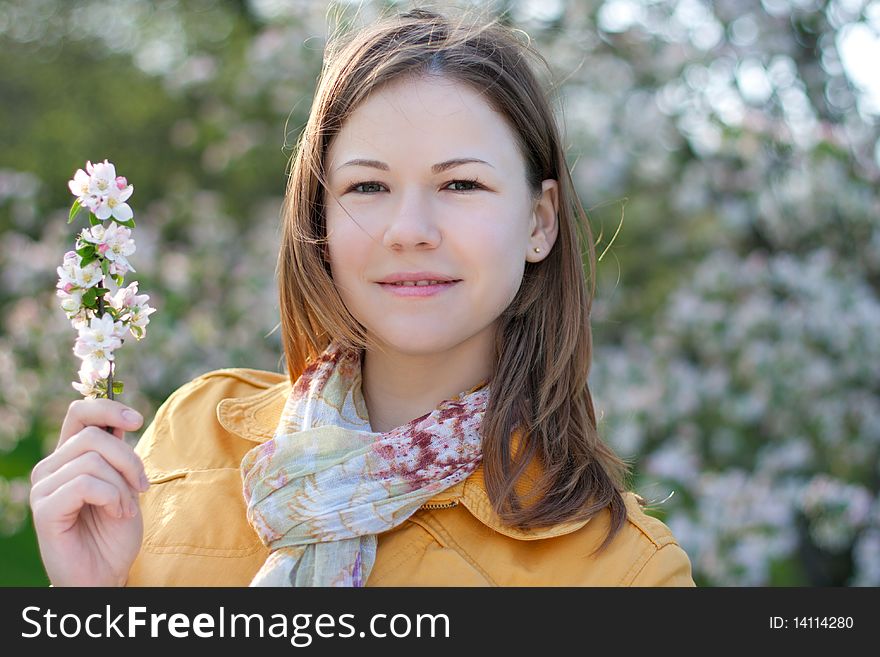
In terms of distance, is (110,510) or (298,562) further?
(298,562)

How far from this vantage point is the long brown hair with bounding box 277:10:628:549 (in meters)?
1.72

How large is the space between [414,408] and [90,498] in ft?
2.01

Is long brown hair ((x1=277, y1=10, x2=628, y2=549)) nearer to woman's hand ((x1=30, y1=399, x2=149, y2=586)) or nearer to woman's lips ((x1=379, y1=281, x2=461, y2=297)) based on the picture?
woman's lips ((x1=379, y1=281, x2=461, y2=297))

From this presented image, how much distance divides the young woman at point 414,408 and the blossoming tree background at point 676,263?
6.58 feet

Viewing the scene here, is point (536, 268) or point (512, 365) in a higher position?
point (536, 268)

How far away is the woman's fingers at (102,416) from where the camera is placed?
4.84 ft

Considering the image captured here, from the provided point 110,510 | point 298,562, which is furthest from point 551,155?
point 110,510

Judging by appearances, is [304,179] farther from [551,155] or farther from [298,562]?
[298,562]

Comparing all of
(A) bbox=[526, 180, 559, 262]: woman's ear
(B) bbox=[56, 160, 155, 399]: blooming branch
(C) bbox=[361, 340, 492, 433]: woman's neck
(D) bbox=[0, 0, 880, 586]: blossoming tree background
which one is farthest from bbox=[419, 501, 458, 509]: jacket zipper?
(D) bbox=[0, 0, 880, 586]: blossoming tree background

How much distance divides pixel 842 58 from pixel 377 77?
324cm

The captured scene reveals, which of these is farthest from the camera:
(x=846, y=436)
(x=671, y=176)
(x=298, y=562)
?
(x=671, y=176)

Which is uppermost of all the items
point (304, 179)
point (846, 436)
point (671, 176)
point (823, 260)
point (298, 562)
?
point (671, 176)

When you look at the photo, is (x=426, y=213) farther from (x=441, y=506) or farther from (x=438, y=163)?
(x=441, y=506)

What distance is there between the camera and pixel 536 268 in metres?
1.92
